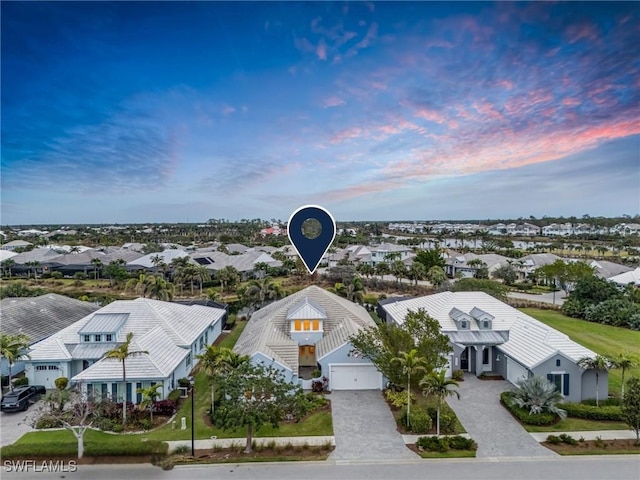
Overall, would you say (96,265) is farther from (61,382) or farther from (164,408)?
(164,408)

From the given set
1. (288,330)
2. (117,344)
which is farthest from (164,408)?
(288,330)

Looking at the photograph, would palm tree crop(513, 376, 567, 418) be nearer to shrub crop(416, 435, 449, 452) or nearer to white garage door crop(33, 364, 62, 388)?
shrub crop(416, 435, 449, 452)

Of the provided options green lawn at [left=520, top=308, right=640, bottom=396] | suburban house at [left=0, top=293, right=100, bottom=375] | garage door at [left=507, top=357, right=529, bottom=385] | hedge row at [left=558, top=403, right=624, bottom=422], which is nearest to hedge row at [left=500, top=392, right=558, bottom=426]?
hedge row at [left=558, top=403, right=624, bottom=422]

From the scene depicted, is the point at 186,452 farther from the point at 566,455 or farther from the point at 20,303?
the point at 20,303

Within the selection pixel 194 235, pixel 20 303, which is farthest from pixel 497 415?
pixel 194 235

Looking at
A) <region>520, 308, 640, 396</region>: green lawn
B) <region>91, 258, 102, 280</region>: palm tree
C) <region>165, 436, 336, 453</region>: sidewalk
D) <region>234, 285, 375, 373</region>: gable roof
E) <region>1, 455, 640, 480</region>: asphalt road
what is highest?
<region>91, 258, 102, 280</region>: palm tree

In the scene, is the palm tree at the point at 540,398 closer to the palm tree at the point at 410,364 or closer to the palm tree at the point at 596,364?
the palm tree at the point at 596,364

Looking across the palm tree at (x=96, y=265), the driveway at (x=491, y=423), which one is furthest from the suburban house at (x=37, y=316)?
the palm tree at (x=96, y=265)
